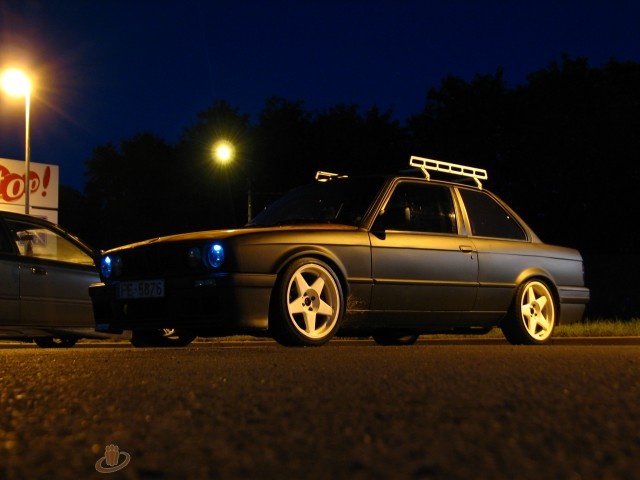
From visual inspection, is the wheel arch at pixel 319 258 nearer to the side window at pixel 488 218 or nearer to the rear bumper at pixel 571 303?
the side window at pixel 488 218

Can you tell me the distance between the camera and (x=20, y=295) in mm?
10297

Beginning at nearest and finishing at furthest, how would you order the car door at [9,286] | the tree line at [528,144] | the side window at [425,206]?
the side window at [425,206] < the car door at [9,286] < the tree line at [528,144]

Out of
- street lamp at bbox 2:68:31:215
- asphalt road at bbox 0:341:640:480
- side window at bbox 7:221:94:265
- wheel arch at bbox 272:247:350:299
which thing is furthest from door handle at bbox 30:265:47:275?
street lamp at bbox 2:68:31:215

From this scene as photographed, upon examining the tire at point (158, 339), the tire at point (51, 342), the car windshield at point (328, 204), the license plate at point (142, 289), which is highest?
the car windshield at point (328, 204)

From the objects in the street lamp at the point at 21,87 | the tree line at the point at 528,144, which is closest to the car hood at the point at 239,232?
the street lamp at the point at 21,87

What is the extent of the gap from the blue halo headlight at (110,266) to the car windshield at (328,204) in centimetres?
144

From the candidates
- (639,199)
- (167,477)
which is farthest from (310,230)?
(639,199)

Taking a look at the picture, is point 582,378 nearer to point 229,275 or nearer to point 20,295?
point 229,275

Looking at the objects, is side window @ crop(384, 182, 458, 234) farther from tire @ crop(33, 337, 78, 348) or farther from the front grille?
tire @ crop(33, 337, 78, 348)

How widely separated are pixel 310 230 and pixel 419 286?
50.8 inches

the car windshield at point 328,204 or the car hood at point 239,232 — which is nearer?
the car hood at point 239,232

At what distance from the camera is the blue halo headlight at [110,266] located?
342 inches

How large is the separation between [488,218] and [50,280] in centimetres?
479

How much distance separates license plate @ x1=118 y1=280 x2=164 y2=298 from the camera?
800 centimetres
